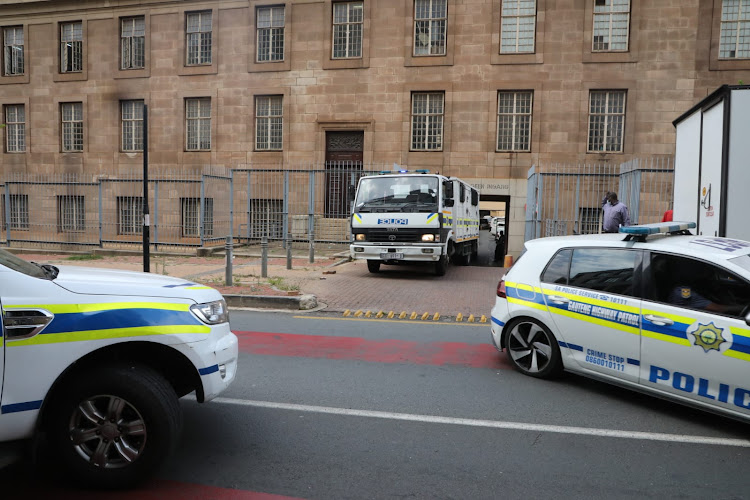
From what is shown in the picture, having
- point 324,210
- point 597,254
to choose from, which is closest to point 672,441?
point 597,254

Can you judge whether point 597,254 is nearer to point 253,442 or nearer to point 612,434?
point 612,434

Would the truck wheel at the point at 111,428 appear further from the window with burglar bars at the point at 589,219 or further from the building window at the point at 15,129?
the building window at the point at 15,129

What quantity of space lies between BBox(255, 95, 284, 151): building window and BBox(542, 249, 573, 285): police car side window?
1982 cm

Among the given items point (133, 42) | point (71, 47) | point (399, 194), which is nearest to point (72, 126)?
point (71, 47)

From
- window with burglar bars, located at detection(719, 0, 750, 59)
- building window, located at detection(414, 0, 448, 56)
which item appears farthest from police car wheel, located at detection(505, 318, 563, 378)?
window with burglar bars, located at detection(719, 0, 750, 59)

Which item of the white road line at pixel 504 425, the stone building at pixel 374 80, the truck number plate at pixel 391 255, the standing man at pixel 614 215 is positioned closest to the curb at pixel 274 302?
the truck number plate at pixel 391 255

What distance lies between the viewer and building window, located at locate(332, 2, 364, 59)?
23.1 metres

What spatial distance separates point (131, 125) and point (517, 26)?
687 inches

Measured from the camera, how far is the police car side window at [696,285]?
4402mm

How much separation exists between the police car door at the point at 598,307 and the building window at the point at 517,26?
722 inches

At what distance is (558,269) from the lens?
571cm

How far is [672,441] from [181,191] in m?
22.8

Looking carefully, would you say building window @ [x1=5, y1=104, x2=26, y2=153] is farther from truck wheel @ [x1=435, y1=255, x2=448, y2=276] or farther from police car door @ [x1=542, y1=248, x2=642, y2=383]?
police car door @ [x1=542, y1=248, x2=642, y2=383]

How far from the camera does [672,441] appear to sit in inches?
169
